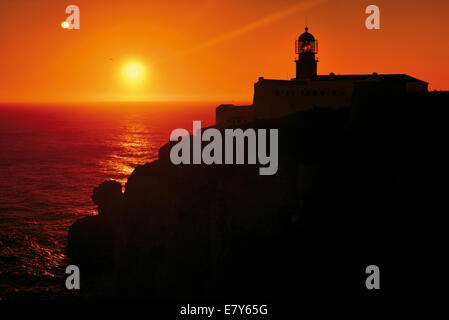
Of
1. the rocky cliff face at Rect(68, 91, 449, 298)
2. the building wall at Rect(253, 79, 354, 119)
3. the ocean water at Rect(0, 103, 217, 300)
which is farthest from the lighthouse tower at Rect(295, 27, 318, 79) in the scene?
the ocean water at Rect(0, 103, 217, 300)

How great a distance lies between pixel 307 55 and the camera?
4638 cm

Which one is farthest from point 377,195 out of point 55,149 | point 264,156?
point 55,149

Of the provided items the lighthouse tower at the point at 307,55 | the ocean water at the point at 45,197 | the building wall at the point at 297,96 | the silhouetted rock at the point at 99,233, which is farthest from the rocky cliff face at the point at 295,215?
the lighthouse tower at the point at 307,55

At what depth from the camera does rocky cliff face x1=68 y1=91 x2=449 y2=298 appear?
22.8 metres

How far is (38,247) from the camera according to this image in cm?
3716

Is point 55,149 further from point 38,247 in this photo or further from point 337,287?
point 337,287

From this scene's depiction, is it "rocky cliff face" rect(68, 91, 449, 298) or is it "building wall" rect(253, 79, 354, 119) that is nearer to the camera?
"rocky cliff face" rect(68, 91, 449, 298)

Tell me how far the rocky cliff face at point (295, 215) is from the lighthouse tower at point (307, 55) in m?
19.2

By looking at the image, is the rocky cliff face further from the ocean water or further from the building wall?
the ocean water

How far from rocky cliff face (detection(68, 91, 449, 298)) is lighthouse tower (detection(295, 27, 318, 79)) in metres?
19.2

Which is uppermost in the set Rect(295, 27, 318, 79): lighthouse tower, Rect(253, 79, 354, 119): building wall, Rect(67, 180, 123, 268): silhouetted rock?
Rect(295, 27, 318, 79): lighthouse tower

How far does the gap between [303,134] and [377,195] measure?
29.3 ft

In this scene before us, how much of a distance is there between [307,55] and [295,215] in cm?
2745

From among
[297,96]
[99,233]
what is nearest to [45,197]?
[99,233]
